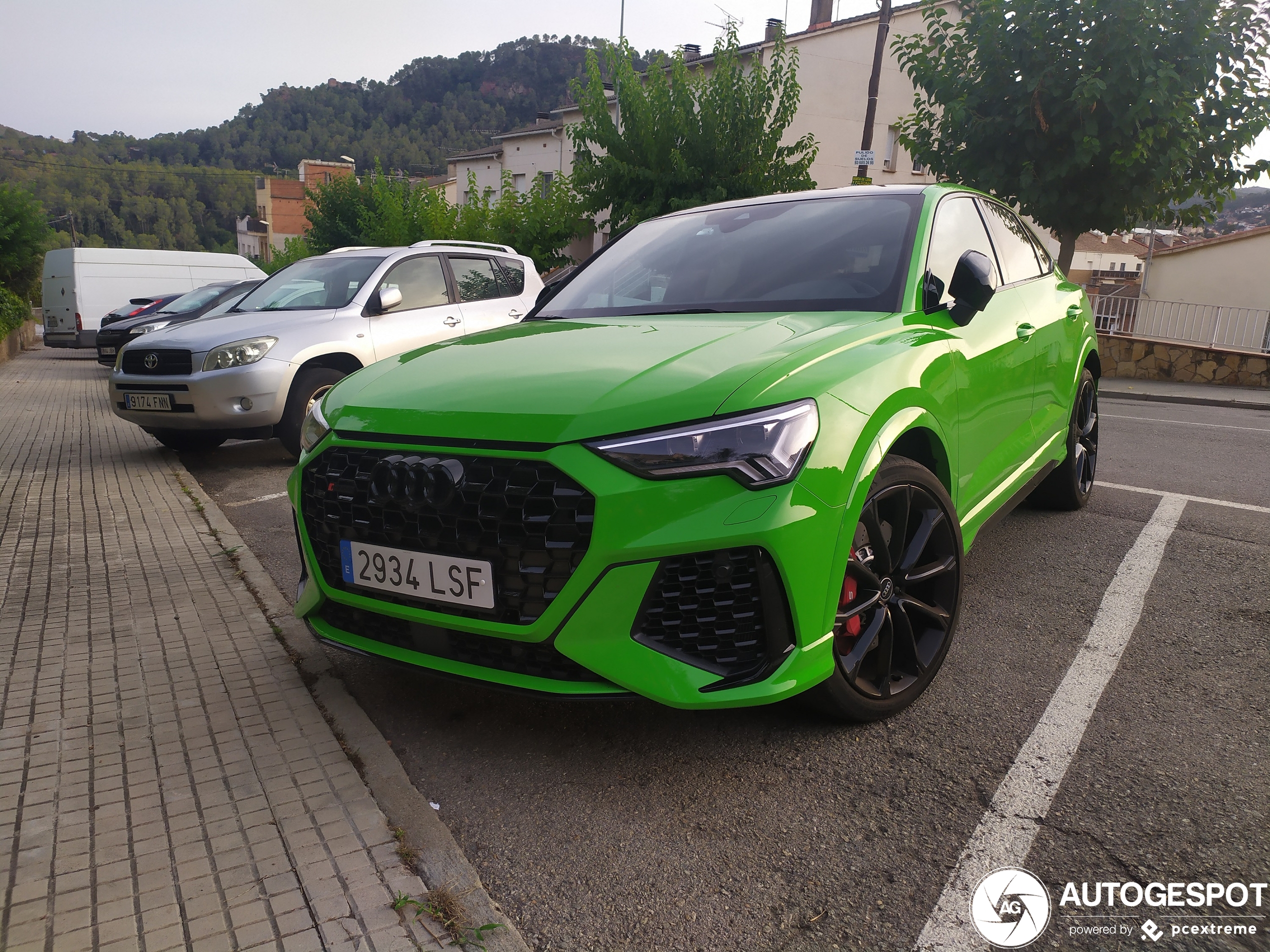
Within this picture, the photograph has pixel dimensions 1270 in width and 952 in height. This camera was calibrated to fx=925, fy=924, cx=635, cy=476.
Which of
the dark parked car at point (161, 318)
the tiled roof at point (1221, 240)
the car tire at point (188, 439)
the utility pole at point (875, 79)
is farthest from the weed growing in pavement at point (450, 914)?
the tiled roof at point (1221, 240)

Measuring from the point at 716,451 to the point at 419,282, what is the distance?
6.47 m

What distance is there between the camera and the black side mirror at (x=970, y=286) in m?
3.15

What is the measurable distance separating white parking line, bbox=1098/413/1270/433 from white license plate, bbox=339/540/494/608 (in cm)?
855

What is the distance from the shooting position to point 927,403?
2.83m

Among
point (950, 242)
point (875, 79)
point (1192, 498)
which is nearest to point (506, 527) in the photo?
point (950, 242)

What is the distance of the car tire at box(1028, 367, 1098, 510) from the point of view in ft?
16.4

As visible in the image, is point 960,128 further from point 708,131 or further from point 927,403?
point 927,403

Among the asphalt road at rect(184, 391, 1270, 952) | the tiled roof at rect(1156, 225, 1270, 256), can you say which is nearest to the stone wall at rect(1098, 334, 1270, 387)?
the asphalt road at rect(184, 391, 1270, 952)

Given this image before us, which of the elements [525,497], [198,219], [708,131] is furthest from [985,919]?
[198,219]

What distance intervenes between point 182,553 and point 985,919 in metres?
4.18

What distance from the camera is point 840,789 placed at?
2447 millimetres

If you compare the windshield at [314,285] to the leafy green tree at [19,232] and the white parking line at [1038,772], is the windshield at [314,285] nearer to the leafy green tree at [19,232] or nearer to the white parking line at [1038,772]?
the white parking line at [1038,772]

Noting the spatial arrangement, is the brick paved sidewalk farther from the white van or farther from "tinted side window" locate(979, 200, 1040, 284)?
the white van

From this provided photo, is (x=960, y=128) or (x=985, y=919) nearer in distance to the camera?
(x=985, y=919)
